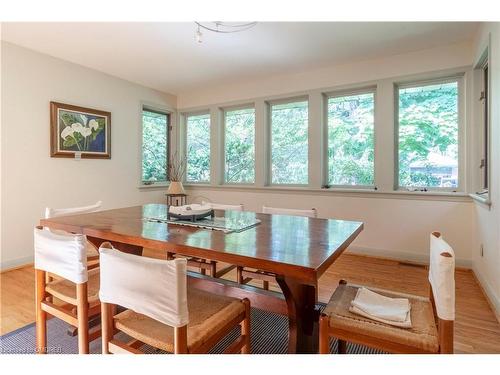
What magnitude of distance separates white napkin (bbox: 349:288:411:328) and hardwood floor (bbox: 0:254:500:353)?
0.82 meters

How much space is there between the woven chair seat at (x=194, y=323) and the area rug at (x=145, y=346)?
56cm

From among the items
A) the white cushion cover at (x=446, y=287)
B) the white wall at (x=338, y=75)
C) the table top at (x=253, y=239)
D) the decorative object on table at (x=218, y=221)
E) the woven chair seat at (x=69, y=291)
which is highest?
the white wall at (x=338, y=75)

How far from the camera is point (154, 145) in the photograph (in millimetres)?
4828

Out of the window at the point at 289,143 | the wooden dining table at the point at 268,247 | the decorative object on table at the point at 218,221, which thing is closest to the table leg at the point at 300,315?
the wooden dining table at the point at 268,247

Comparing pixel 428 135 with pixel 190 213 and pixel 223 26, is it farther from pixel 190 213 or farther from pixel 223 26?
pixel 190 213

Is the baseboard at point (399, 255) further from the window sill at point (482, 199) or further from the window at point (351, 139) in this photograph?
the window at point (351, 139)

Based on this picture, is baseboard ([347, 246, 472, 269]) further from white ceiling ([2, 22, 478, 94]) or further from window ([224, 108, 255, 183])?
white ceiling ([2, 22, 478, 94])

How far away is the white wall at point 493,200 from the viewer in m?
2.12

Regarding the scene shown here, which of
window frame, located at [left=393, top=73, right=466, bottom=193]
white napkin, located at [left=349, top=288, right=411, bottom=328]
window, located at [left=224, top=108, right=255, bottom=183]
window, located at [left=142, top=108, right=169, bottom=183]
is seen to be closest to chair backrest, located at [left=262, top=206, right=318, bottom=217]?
white napkin, located at [left=349, top=288, right=411, bottom=328]

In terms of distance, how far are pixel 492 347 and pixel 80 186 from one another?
4.29 meters

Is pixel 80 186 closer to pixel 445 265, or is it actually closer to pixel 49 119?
pixel 49 119

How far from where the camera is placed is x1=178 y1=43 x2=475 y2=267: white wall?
3.10m

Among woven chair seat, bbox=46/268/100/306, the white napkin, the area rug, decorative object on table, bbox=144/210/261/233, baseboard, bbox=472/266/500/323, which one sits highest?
decorative object on table, bbox=144/210/261/233
